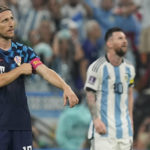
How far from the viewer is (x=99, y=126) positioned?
6629mm

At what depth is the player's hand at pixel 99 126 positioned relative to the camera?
21.8 feet

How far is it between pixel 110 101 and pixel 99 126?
1.13ft

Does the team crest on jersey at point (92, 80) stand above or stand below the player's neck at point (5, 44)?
below

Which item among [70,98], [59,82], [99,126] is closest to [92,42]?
[99,126]

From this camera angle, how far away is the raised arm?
436 cm

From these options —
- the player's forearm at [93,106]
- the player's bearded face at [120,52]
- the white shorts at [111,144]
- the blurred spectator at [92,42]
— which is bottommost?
the white shorts at [111,144]

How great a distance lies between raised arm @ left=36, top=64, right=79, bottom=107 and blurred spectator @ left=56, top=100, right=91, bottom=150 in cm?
616

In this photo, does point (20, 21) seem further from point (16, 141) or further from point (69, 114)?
point (16, 141)

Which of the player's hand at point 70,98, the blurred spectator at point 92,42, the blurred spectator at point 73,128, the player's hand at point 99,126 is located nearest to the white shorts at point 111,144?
the player's hand at point 99,126

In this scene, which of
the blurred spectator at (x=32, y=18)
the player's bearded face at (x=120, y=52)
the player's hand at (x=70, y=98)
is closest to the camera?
the player's hand at (x=70, y=98)

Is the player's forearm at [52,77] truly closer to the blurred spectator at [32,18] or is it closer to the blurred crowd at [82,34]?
the blurred crowd at [82,34]

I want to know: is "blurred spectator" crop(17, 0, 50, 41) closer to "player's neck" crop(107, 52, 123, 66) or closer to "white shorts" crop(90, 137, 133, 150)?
"player's neck" crop(107, 52, 123, 66)

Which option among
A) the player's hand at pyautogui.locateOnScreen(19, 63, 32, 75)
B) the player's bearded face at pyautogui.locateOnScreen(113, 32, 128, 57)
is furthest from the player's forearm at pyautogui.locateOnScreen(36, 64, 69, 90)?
the player's bearded face at pyautogui.locateOnScreen(113, 32, 128, 57)

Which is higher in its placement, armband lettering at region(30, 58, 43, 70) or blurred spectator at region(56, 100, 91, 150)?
armband lettering at region(30, 58, 43, 70)
